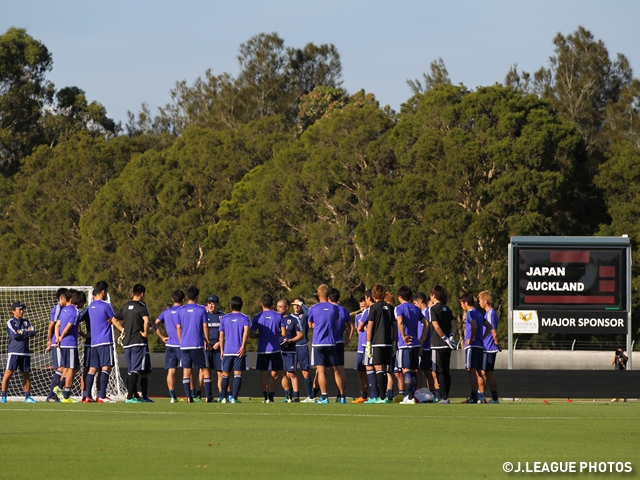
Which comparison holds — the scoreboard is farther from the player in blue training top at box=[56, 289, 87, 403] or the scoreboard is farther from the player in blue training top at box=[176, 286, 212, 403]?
the player in blue training top at box=[56, 289, 87, 403]

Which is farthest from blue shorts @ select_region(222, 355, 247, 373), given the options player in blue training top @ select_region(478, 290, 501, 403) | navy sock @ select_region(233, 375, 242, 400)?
player in blue training top @ select_region(478, 290, 501, 403)

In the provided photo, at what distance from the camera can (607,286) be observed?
3234 cm

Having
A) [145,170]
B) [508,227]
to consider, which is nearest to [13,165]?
[145,170]

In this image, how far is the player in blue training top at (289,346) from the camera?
20.4m

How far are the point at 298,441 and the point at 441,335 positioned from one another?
7746mm

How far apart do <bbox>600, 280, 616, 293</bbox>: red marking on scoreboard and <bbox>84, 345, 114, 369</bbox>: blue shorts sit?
17.2 m

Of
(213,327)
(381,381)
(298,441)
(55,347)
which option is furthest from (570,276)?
(298,441)

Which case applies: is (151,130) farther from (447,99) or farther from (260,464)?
(260,464)

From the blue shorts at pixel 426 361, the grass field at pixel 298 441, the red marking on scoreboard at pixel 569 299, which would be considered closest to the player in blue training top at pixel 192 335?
the grass field at pixel 298 441

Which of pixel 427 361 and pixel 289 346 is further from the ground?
pixel 289 346

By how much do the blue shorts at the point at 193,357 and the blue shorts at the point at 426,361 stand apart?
349 cm

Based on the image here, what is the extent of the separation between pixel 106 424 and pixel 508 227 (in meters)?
37.2

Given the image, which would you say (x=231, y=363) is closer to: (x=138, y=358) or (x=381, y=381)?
(x=138, y=358)

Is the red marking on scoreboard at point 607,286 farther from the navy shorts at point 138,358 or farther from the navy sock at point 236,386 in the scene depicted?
the navy shorts at point 138,358
